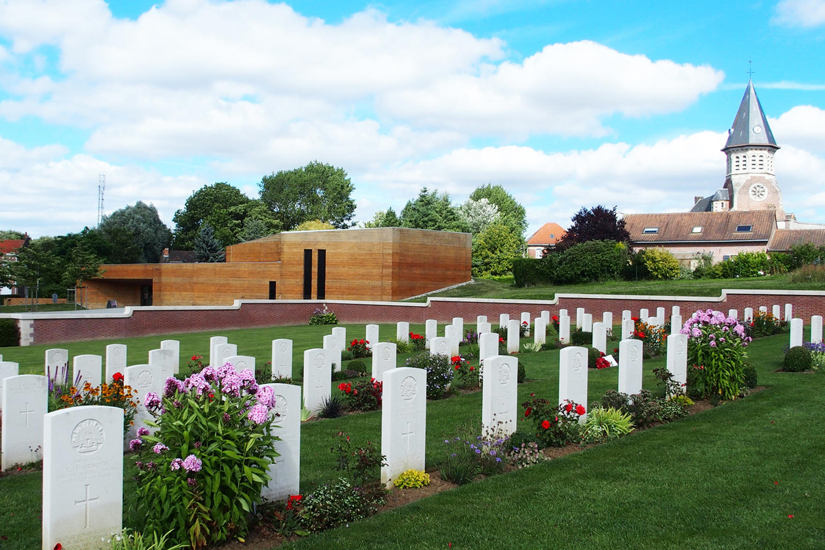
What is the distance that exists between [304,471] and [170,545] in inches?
101

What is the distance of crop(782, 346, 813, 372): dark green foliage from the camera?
13648 mm

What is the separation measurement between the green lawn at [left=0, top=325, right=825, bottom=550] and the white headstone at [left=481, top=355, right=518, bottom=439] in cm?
79

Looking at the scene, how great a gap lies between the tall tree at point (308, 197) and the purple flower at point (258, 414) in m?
71.6

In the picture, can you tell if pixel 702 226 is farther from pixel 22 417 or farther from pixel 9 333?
pixel 22 417

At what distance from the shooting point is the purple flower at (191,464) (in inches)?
185

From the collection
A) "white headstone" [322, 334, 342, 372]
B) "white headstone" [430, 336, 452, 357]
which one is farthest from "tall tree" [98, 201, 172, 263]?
"white headstone" [430, 336, 452, 357]

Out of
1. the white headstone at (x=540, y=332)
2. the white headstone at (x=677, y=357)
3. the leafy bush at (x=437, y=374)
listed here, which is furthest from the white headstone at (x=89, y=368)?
the white headstone at (x=540, y=332)

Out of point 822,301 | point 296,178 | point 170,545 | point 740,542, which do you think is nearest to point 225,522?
point 170,545

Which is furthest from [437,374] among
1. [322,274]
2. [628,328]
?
[322,274]

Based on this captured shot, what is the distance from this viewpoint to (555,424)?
27.3 feet

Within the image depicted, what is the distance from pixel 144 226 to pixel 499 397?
2838 inches

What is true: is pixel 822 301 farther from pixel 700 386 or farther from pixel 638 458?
pixel 638 458

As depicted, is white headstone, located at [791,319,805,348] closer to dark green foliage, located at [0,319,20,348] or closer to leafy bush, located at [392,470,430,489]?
leafy bush, located at [392,470,430,489]

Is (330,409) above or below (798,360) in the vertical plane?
below
